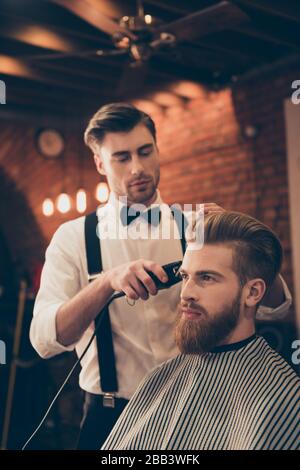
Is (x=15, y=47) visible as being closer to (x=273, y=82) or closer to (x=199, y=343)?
(x=273, y=82)

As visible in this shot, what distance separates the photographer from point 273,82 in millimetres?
4602

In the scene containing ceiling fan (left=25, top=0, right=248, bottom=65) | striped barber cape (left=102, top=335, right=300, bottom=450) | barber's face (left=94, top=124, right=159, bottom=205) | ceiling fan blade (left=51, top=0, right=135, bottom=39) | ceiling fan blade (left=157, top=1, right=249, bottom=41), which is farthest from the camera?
ceiling fan blade (left=51, top=0, right=135, bottom=39)

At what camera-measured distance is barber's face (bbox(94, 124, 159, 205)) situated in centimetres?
157

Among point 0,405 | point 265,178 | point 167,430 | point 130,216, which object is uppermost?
point 265,178

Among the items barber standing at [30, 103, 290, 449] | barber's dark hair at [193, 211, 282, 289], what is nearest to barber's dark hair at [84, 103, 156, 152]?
barber standing at [30, 103, 290, 449]

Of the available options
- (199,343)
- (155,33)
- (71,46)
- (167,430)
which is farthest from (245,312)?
(71,46)

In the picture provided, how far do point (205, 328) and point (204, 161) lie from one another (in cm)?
380

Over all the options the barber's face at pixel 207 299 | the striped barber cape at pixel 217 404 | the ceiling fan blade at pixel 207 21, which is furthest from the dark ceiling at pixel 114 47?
the striped barber cape at pixel 217 404

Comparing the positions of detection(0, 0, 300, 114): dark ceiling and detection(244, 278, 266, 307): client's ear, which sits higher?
detection(0, 0, 300, 114): dark ceiling

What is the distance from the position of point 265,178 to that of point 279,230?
44 centimetres

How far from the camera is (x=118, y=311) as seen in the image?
1630 millimetres

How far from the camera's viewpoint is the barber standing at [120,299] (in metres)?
1.59

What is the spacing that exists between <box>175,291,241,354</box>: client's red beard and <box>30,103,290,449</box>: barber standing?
0.65 feet

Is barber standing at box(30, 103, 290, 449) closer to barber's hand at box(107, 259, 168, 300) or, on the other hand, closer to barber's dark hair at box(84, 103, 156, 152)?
barber's dark hair at box(84, 103, 156, 152)
